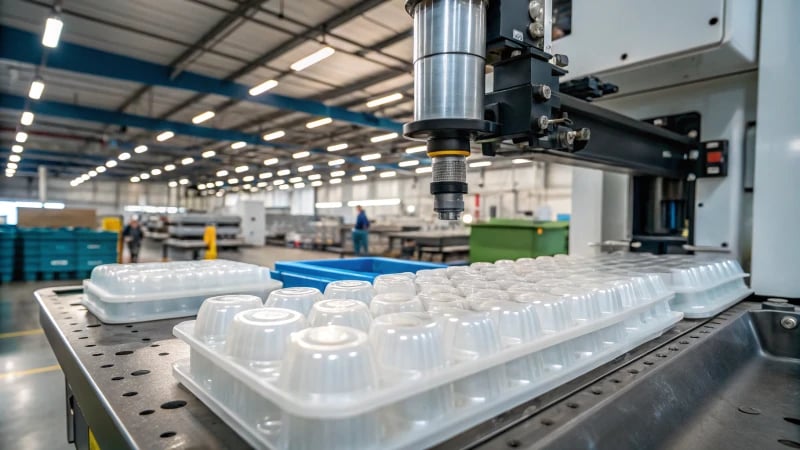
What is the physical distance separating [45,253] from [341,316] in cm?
914

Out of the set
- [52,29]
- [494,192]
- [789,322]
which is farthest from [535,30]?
[494,192]

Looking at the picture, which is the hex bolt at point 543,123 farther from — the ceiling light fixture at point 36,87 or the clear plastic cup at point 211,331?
the ceiling light fixture at point 36,87

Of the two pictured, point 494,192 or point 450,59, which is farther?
point 494,192

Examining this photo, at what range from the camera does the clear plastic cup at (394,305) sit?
2.33 ft

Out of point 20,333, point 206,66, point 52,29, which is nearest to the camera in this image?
point 20,333

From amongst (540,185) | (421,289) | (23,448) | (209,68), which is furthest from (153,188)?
(421,289)

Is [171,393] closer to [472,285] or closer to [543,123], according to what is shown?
[472,285]

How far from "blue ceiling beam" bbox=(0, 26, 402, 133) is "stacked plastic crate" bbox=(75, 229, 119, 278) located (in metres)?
2.93

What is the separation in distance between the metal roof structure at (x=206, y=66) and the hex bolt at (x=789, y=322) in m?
6.14

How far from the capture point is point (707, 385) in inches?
33.9

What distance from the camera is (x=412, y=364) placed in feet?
1.64

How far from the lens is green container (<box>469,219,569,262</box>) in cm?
530

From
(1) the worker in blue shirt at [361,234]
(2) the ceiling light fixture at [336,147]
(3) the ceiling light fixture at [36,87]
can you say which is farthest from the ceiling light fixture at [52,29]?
(2) the ceiling light fixture at [336,147]

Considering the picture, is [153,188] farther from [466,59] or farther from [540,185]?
[466,59]
